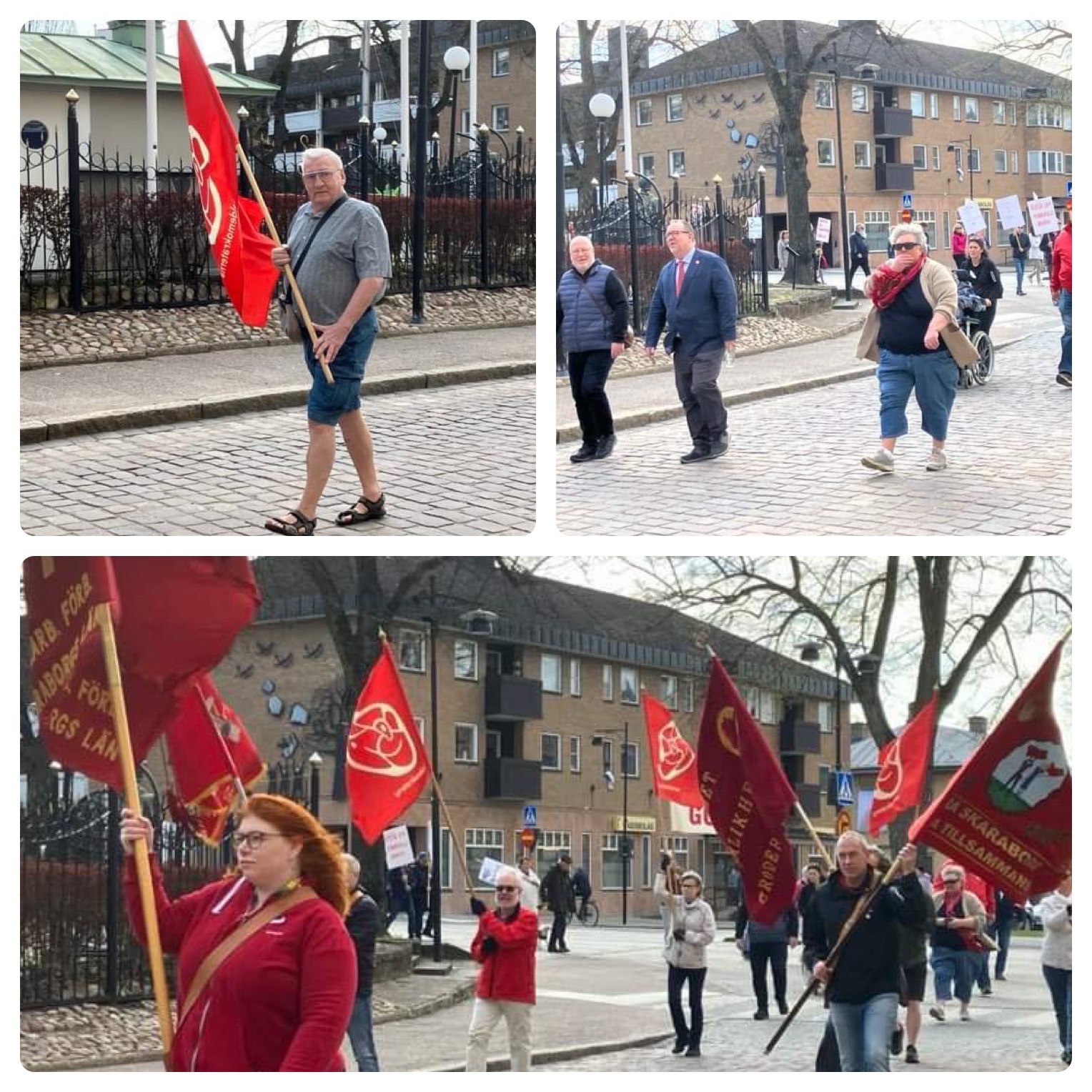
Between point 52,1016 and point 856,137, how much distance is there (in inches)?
350

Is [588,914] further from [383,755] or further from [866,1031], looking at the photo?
[866,1031]

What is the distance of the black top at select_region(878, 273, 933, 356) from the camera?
30.5 feet

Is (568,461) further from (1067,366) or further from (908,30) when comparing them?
(1067,366)

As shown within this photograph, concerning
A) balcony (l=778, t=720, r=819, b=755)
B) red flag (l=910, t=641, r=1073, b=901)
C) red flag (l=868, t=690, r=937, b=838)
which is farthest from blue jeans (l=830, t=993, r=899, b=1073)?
balcony (l=778, t=720, r=819, b=755)

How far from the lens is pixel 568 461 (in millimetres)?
Answer: 10070

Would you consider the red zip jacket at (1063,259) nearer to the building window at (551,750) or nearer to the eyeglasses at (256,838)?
the eyeglasses at (256,838)

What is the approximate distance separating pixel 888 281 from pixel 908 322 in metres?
0.26

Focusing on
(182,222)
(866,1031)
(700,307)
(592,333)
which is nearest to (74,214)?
(182,222)

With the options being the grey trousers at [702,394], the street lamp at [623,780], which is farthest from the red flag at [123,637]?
the street lamp at [623,780]

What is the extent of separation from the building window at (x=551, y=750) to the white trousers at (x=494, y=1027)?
918 inches

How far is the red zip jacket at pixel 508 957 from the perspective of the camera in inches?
305

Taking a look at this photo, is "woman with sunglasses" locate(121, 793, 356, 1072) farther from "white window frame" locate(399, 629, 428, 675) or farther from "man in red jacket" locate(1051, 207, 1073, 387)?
"white window frame" locate(399, 629, 428, 675)

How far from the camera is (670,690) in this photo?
94.2 feet

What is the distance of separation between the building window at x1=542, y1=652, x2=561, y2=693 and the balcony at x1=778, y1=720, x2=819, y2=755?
4414 mm
